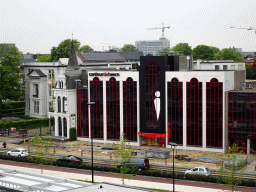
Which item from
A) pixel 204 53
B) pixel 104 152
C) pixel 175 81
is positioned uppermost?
pixel 204 53

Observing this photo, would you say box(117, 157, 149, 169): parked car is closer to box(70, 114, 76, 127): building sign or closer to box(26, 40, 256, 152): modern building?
box(26, 40, 256, 152): modern building

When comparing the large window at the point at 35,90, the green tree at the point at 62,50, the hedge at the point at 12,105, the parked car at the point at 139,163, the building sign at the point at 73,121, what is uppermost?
the green tree at the point at 62,50

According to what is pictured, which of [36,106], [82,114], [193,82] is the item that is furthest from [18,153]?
[36,106]

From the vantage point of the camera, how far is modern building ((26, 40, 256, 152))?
3009 inches

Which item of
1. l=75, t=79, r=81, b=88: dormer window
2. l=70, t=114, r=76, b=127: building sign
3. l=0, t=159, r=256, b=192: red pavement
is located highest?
l=75, t=79, r=81, b=88: dormer window

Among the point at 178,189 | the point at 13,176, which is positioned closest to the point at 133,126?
the point at 178,189

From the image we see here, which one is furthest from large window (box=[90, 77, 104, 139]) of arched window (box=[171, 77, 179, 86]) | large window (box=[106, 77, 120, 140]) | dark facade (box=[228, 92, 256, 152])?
dark facade (box=[228, 92, 256, 152])

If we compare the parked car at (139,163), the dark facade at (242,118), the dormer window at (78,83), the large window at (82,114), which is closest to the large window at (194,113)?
the dark facade at (242,118)

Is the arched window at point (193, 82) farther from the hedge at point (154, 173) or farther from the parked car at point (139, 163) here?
the hedge at point (154, 173)

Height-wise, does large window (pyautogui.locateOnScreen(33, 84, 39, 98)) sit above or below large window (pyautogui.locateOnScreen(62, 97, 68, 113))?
above

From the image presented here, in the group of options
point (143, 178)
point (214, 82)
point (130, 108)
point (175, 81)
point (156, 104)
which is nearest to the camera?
point (143, 178)

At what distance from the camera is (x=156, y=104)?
81.3m

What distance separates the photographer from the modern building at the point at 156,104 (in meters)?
76.4

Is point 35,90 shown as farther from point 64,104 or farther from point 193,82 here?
point 193,82
